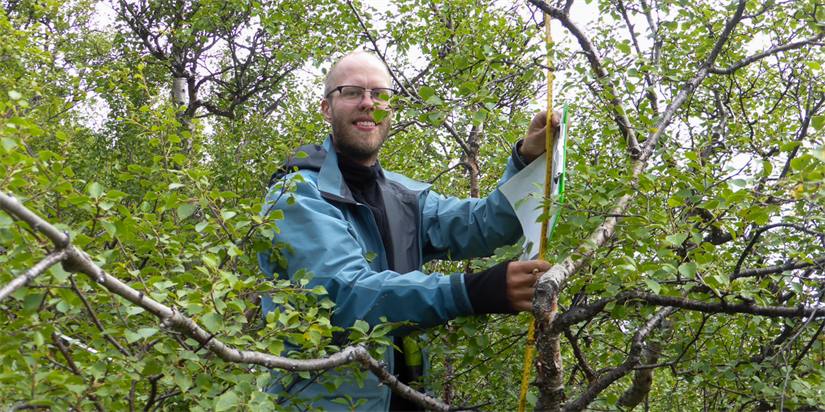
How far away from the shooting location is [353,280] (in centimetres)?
189

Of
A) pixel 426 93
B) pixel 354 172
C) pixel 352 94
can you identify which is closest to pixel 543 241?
pixel 426 93

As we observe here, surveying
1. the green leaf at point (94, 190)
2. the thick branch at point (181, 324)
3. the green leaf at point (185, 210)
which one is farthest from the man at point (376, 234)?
the green leaf at point (94, 190)

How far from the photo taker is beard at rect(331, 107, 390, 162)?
8.58 feet

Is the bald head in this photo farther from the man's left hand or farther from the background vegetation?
the man's left hand

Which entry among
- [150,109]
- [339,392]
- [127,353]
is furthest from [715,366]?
[150,109]

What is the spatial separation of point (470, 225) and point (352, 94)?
33.8 inches

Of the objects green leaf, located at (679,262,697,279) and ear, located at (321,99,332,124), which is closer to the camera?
green leaf, located at (679,262,697,279)

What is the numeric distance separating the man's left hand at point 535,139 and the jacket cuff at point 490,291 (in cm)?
61

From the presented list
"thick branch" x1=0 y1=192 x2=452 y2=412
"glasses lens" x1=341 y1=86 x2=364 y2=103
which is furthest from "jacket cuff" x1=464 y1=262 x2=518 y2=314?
"glasses lens" x1=341 y1=86 x2=364 y2=103

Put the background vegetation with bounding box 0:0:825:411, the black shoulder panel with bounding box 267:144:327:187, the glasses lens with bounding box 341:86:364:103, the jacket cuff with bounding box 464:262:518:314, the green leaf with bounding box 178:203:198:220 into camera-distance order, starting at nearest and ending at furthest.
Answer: the background vegetation with bounding box 0:0:825:411 < the green leaf with bounding box 178:203:198:220 < the jacket cuff with bounding box 464:262:518:314 < the black shoulder panel with bounding box 267:144:327:187 < the glasses lens with bounding box 341:86:364:103

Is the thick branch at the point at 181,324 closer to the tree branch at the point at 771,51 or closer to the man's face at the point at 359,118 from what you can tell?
the man's face at the point at 359,118

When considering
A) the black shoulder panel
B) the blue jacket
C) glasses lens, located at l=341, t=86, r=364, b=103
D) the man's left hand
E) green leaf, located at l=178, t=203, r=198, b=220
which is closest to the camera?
green leaf, located at l=178, t=203, r=198, b=220

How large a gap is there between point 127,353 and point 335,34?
416 cm

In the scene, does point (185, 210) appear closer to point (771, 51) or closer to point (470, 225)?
point (470, 225)
